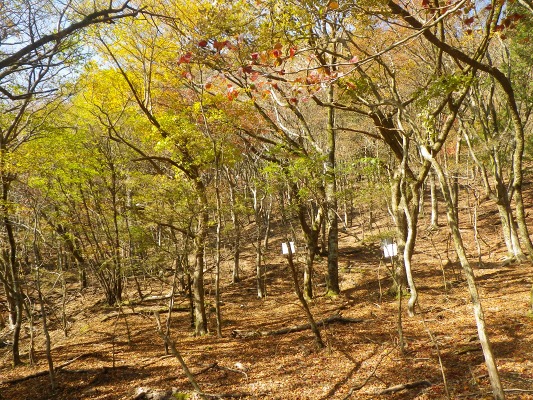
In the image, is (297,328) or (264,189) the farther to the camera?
(264,189)

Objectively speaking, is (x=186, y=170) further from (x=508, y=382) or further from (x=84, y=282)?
(x=84, y=282)

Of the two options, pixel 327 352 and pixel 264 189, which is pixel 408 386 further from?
pixel 264 189

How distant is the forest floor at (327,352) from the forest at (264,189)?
55 millimetres

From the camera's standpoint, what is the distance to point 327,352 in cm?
739

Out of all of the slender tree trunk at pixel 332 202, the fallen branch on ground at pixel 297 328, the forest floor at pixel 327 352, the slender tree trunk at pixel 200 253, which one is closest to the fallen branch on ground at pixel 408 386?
the forest floor at pixel 327 352

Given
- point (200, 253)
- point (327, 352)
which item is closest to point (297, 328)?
point (327, 352)

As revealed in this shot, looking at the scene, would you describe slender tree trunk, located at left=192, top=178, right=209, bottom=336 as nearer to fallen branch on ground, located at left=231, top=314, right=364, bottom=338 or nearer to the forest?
the forest

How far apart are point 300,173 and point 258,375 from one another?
5113 mm

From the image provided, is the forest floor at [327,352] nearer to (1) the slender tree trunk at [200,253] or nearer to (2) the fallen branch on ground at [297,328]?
(2) the fallen branch on ground at [297,328]

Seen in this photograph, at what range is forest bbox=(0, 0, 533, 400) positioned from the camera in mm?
5090

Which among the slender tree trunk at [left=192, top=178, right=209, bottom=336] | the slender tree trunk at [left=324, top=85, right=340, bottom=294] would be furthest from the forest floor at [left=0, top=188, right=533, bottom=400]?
the slender tree trunk at [left=324, top=85, right=340, bottom=294]

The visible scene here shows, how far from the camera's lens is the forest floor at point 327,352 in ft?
17.9

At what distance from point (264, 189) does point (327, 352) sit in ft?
17.9

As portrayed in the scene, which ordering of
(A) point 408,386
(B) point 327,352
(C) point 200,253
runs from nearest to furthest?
1. (A) point 408,386
2. (B) point 327,352
3. (C) point 200,253
